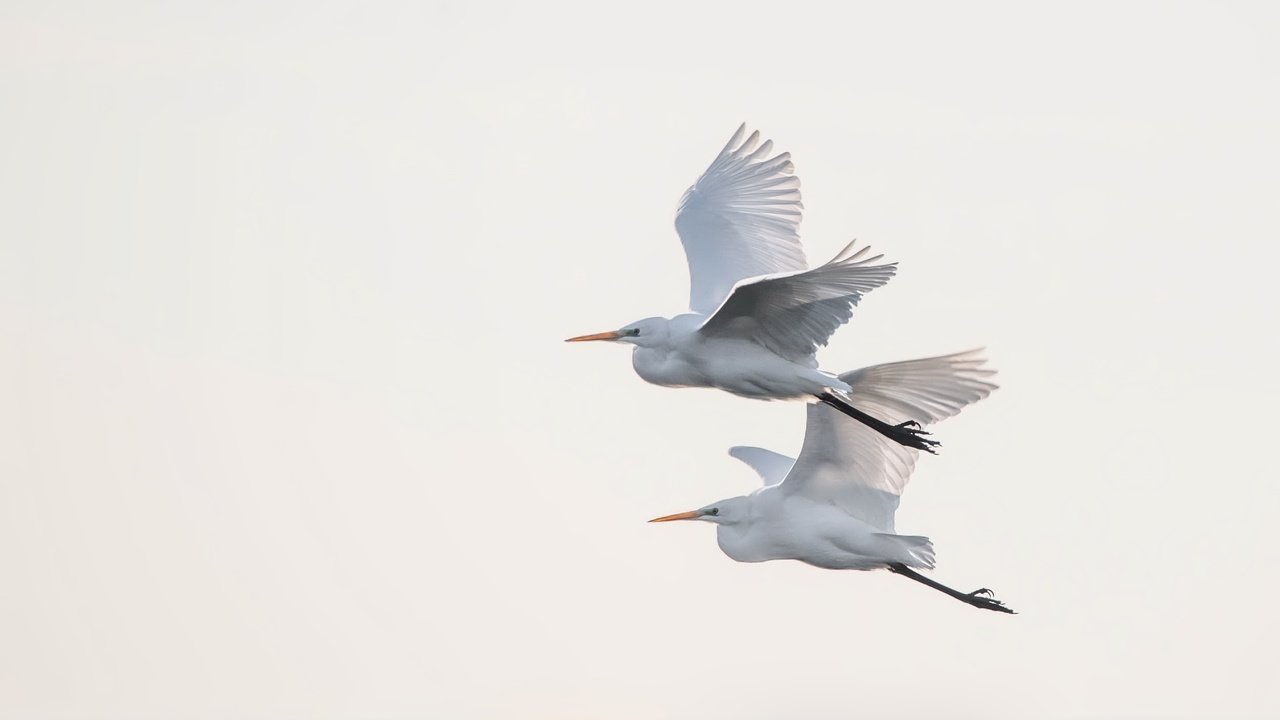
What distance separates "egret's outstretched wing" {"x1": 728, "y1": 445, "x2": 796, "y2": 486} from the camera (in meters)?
14.1

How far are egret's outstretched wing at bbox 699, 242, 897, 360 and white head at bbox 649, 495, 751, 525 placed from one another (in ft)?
5.34

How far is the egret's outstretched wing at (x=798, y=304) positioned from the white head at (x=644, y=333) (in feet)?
1.24

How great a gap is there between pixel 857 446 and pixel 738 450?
1.13 meters

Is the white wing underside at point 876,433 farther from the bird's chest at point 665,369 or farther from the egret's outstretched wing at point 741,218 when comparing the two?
the egret's outstretched wing at point 741,218

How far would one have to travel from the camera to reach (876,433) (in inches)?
523

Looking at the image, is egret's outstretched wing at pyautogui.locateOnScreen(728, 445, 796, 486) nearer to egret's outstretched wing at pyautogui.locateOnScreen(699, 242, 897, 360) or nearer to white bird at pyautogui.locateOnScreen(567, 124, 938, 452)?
white bird at pyautogui.locateOnScreen(567, 124, 938, 452)

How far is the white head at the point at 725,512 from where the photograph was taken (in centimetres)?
1352

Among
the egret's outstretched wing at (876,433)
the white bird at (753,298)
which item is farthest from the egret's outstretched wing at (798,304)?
the egret's outstretched wing at (876,433)

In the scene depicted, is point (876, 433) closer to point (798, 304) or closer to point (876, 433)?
point (876, 433)

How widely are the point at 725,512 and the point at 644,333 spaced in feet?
5.25

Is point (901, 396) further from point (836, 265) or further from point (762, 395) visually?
point (836, 265)

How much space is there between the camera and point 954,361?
12.7 m

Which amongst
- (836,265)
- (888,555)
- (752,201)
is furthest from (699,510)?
(836,265)

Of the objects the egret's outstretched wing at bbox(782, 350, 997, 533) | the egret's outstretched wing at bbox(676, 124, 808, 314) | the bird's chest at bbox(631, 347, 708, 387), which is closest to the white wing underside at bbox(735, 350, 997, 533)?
the egret's outstretched wing at bbox(782, 350, 997, 533)
